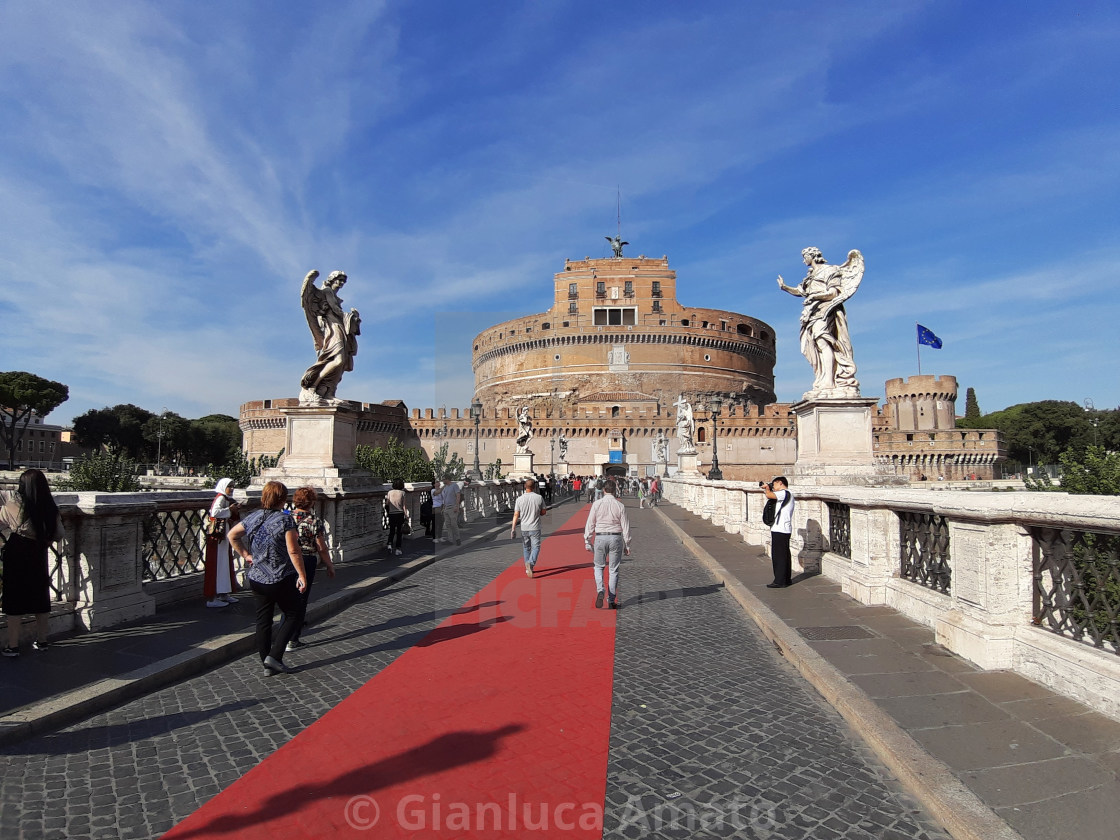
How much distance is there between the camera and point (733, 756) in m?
3.31

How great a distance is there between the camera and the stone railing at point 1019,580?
3.45 meters

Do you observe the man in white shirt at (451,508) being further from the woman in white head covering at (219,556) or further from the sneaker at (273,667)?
the sneaker at (273,667)

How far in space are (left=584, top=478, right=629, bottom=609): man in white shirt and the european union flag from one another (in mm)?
50089

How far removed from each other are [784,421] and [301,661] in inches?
2373

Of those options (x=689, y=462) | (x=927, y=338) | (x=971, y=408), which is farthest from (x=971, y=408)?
(x=689, y=462)

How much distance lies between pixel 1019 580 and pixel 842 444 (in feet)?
13.3

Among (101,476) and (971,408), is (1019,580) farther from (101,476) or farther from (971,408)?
(971,408)

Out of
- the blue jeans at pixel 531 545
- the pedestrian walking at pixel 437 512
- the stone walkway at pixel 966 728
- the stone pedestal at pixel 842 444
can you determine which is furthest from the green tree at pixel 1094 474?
the pedestrian walking at pixel 437 512

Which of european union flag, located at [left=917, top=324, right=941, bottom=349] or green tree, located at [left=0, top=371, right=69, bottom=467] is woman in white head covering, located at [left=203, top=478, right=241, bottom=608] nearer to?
european union flag, located at [left=917, top=324, right=941, bottom=349]

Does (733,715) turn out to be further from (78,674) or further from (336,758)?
(78,674)

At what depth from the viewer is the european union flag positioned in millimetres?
49375

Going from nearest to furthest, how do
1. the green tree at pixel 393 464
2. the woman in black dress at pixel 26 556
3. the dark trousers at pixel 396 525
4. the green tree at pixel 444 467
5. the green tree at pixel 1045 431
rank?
the woman in black dress at pixel 26 556
the dark trousers at pixel 396 525
the green tree at pixel 393 464
the green tree at pixel 444 467
the green tree at pixel 1045 431

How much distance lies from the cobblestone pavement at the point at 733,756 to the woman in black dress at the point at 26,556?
3893 millimetres

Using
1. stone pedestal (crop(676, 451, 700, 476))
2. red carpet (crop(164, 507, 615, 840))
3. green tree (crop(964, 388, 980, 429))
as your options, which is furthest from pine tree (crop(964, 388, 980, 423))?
red carpet (crop(164, 507, 615, 840))
